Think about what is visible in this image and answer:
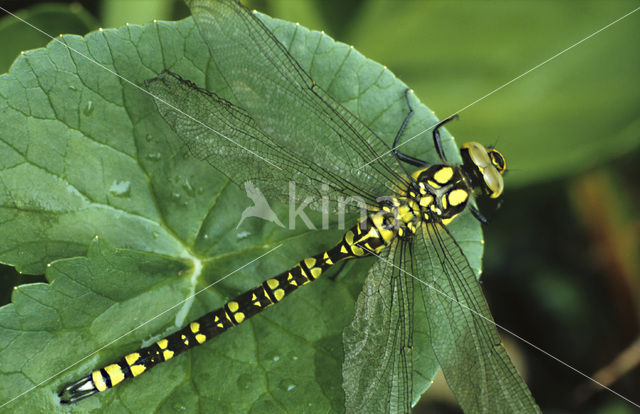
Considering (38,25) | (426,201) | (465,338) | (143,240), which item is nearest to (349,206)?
(426,201)

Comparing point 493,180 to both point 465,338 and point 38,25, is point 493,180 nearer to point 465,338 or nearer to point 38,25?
point 465,338

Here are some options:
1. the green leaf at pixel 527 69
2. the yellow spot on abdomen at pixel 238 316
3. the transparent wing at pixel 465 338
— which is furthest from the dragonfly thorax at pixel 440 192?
the yellow spot on abdomen at pixel 238 316

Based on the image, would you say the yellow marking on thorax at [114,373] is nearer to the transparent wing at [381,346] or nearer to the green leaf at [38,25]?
the transparent wing at [381,346]

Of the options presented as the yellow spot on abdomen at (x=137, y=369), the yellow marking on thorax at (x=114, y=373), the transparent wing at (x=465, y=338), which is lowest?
the transparent wing at (x=465, y=338)

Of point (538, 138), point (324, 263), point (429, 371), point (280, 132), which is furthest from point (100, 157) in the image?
point (538, 138)

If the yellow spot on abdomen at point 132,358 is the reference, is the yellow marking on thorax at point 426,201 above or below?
below

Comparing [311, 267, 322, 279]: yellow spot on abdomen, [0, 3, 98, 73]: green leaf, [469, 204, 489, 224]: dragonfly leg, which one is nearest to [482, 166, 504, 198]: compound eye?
[469, 204, 489, 224]: dragonfly leg
